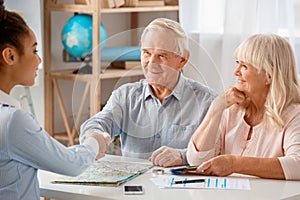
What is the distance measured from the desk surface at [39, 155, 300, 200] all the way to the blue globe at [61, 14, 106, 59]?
1.65 meters

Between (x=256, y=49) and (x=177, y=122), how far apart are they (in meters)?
0.37

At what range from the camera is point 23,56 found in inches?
76.9

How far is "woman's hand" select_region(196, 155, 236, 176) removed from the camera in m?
2.25

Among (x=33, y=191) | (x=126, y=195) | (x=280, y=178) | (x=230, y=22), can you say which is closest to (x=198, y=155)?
(x=280, y=178)

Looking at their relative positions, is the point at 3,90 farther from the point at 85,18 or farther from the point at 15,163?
the point at 85,18

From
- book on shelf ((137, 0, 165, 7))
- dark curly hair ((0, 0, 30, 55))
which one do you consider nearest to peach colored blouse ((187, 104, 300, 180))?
dark curly hair ((0, 0, 30, 55))

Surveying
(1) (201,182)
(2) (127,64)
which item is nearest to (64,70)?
(2) (127,64)

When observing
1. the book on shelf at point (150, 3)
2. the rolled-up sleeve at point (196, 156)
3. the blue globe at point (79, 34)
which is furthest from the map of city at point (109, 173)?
the book on shelf at point (150, 3)

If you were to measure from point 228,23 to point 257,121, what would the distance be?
142 cm

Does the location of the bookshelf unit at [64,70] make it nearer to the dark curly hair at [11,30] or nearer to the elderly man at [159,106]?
the elderly man at [159,106]

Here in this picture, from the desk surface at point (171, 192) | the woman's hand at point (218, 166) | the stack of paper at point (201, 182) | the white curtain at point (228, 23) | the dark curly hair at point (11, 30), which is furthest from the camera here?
the white curtain at point (228, 23)

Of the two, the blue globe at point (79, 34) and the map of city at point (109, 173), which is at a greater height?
the blue globe at point (79, 34)

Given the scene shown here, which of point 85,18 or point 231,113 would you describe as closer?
point 231,113

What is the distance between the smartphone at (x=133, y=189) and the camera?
2047 mm
